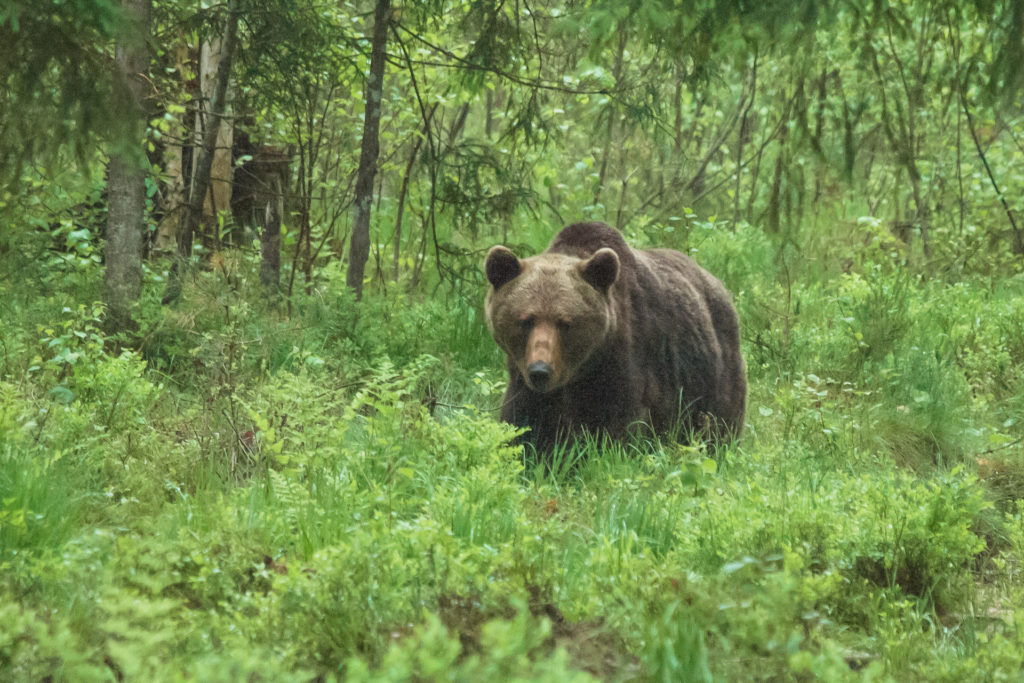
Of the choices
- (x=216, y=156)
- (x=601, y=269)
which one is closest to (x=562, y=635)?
(x=601, y=269)

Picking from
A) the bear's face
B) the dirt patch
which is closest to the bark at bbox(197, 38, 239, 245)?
the bear's face

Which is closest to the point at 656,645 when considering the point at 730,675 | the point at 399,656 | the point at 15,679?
the point at 730,675

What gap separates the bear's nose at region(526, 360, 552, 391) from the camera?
518cm

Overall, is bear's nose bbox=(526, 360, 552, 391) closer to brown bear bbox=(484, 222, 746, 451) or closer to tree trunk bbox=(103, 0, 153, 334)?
brown bear bbox=(484, 222, 746, 451)

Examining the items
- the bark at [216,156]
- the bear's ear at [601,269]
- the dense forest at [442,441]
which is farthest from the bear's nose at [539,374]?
the bark at [216,156]

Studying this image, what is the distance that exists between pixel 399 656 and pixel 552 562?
1232 millimetres

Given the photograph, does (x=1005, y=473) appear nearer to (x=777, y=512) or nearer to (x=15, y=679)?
(x=777, y=512)

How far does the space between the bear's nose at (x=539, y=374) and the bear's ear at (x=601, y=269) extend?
713 millimetres

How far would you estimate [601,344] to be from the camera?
5637 millimetres

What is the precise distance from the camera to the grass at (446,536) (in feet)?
8.52

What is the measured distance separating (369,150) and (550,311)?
2699 millimetres

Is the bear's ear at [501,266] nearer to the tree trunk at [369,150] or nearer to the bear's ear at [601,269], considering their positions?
the bear's ear at [601,269]

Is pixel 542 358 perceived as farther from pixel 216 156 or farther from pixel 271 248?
pixel 216 156

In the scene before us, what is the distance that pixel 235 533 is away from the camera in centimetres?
316
